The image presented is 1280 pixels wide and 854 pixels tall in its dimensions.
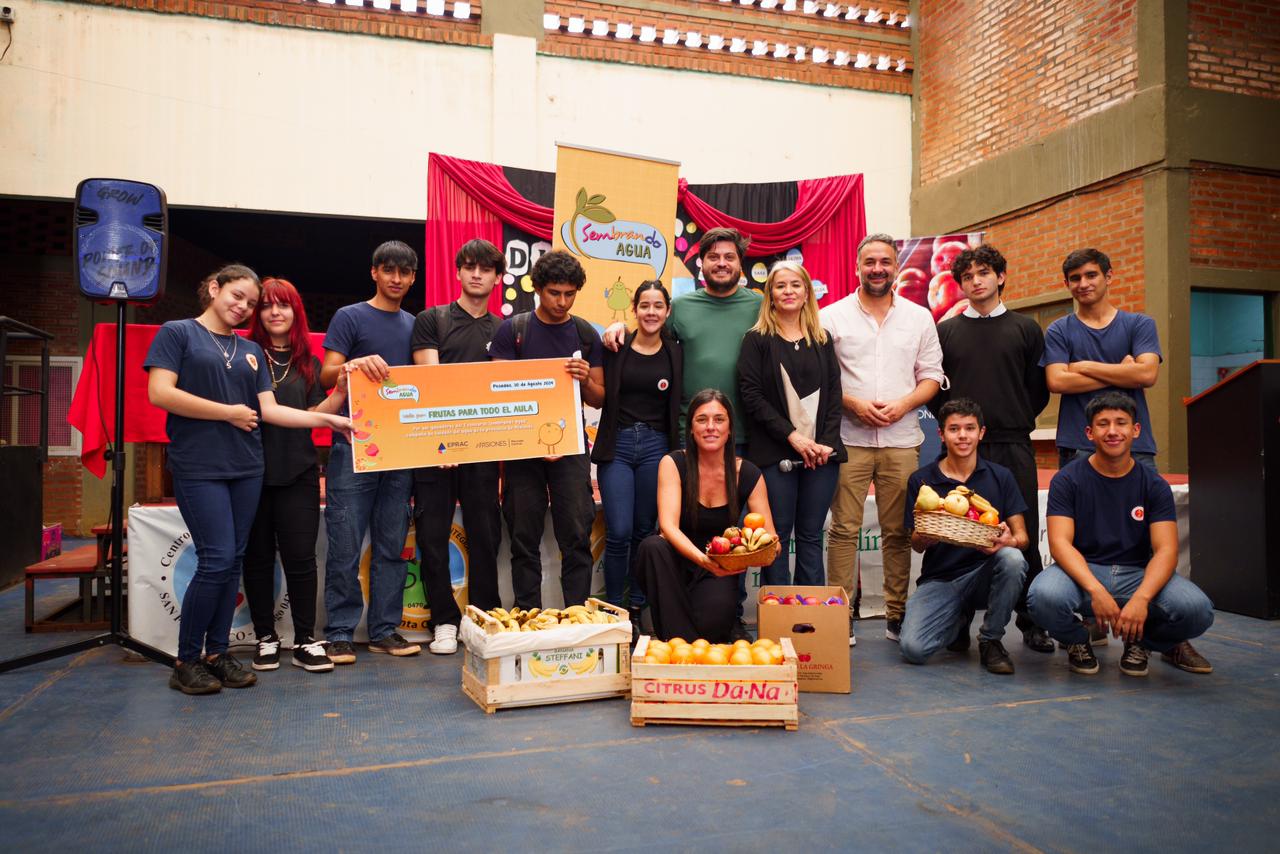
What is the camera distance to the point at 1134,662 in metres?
3.72

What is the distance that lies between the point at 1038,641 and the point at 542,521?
8.08 ft

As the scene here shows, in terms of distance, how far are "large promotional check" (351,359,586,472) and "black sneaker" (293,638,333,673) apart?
33.1 inches

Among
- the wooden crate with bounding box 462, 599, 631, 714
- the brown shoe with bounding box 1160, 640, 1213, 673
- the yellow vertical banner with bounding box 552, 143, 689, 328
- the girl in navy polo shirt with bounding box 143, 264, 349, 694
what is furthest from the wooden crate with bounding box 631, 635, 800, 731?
the yellow vertical banner with bounding box 552, 143, 689, 328

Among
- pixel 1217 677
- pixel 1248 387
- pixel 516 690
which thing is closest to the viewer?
pixel 516 690

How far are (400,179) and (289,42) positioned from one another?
160cm

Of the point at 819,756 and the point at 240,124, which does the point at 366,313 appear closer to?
the point at 819,756

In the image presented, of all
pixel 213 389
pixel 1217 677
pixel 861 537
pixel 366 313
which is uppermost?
pixel 366 313

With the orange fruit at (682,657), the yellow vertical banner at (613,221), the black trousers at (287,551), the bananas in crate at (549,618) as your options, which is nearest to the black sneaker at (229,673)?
the black trousers at (287,551)

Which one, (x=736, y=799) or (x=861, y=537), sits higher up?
(x=861, y=537)

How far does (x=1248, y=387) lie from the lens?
492 centimetres

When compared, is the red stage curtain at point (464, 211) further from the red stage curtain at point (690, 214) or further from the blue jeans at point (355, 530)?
the blue jeans at point (355, 530)

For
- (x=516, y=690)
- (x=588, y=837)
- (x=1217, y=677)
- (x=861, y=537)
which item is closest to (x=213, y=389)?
(x=516, y=690)

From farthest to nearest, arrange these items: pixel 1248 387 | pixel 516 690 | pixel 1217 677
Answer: pixel 1248 387 < pixel 1217 677 < pixel 516 690

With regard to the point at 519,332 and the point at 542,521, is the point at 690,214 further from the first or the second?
the point at 542,521
